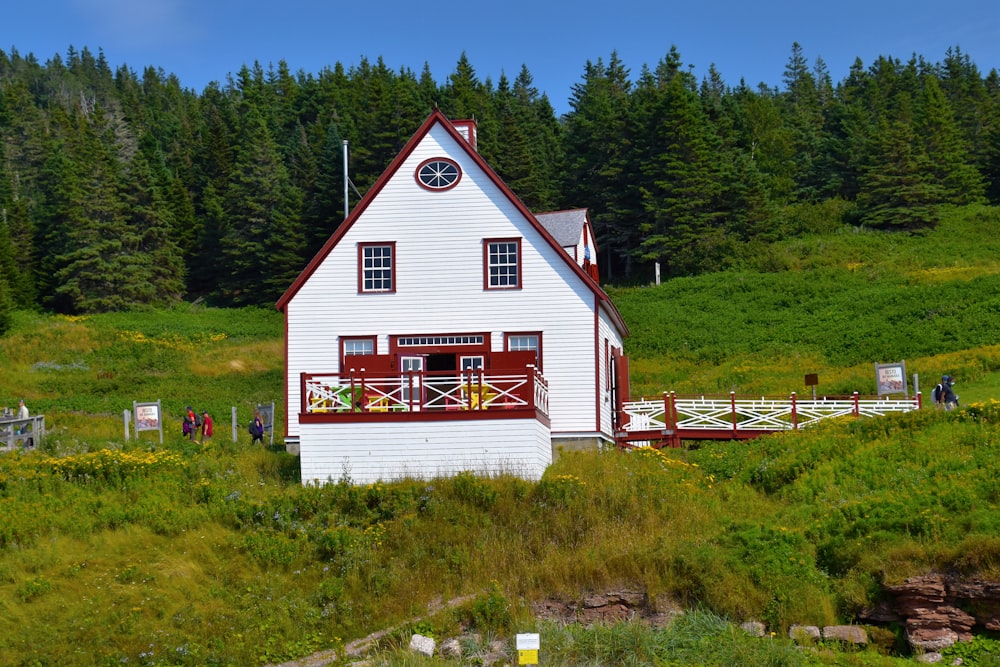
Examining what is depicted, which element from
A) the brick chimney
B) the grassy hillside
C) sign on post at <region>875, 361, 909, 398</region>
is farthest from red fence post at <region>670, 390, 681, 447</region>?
the brick chimney

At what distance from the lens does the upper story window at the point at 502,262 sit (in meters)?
30.0

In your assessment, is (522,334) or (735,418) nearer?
(522,334)

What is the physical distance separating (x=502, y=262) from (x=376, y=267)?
362 cm

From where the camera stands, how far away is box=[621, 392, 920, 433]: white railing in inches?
1216

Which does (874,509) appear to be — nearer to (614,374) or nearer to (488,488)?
(488,488)

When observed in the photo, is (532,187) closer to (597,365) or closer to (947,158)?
(947,158)

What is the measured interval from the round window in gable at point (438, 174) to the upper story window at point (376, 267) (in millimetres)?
2032

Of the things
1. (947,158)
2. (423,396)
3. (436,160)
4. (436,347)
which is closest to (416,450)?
(423,396)

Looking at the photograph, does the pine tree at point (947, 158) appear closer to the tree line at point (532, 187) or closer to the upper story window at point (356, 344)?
the tree line at point (532, 187)

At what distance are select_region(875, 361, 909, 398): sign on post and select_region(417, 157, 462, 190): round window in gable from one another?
542 inches

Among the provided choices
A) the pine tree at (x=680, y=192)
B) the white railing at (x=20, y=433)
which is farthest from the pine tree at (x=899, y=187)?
the white railing at (x=20, y=433)

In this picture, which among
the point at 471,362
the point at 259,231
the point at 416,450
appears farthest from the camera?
the point at 259,231

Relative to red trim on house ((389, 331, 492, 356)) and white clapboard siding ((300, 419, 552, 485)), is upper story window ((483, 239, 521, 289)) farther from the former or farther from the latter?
white clapboard siding ((300, 419, 552, 485))

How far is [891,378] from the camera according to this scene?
104 feet
